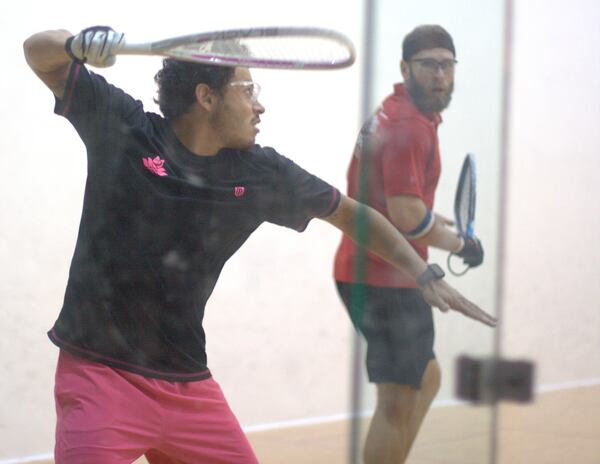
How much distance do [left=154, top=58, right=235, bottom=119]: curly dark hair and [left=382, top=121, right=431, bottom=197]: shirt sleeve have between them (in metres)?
0.64

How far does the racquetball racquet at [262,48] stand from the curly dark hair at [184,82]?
12 centimetres

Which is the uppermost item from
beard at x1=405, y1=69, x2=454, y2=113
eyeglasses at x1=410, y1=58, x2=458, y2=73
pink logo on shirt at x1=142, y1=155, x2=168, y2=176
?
eyeglasses at x1=410, y1=58, x2=458, y2=73

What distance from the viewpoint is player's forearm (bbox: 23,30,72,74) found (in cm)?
176

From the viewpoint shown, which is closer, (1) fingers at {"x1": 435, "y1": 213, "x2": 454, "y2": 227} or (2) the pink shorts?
(1) fingers at {"x1": 435, "y1": 213, "x2": 454, "y2": 227}

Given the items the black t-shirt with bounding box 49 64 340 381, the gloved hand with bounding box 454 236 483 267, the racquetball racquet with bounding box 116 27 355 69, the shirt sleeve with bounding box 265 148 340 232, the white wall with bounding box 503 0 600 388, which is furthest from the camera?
the shirt sleeve with bounding box 265 148 340 232

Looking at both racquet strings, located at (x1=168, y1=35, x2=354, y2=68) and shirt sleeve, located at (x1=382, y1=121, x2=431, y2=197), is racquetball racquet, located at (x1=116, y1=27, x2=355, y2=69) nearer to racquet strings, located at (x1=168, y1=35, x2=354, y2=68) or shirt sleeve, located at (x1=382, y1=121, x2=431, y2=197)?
racquet strings, located at (x1=168, y1=35, x2=354, y2=68)

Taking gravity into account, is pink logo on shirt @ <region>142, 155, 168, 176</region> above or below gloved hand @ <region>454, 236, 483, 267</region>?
above

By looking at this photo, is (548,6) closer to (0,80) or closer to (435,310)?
(435,310)

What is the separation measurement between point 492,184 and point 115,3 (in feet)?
9.17

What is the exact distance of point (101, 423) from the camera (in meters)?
1.73

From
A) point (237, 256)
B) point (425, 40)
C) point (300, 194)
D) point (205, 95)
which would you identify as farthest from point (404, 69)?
point (237, 256)

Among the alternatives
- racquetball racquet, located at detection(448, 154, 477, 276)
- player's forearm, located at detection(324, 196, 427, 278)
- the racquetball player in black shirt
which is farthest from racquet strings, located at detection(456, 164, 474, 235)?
the racquetball player in black shirt

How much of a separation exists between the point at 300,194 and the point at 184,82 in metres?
0.31

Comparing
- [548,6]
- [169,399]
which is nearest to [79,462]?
[169,399]
